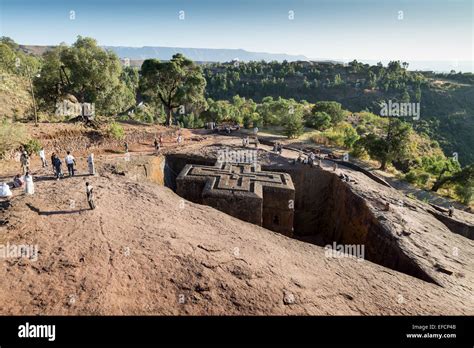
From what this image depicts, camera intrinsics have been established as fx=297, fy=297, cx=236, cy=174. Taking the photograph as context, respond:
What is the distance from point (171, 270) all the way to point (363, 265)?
6.88 m

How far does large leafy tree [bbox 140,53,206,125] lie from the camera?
30.4 m

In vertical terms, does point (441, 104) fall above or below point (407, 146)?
above

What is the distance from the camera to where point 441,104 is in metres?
71.2

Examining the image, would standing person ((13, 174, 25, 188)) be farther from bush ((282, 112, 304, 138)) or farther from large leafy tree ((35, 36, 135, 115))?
bush ((282, 112, 304, 138))

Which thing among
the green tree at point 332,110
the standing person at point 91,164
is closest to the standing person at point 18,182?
the standing person at point 91,164

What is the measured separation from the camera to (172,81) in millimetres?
31719

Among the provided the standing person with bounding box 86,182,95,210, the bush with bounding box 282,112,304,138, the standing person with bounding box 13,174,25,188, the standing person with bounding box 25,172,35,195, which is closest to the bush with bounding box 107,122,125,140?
the standing person with bounding box 13,174,25,188

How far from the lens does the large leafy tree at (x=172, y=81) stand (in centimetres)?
3044

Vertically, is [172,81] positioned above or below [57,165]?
above

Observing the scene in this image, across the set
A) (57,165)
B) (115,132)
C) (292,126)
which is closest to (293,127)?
(292,126)

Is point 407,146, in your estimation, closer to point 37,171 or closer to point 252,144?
point 252,144

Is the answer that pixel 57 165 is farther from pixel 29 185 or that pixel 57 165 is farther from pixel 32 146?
pixel 32 146

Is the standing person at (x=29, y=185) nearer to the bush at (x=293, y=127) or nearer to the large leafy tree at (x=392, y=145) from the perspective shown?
the large leafy tree at (x=392, y=145)
